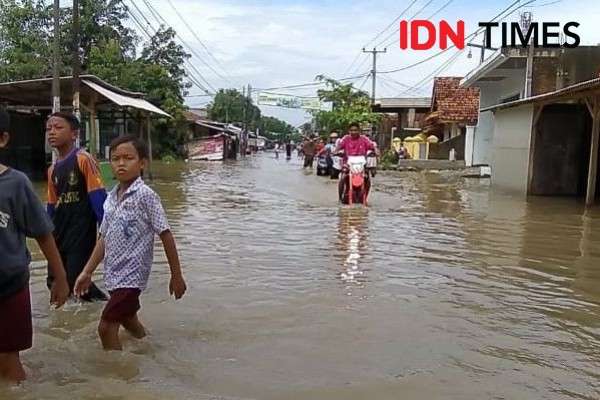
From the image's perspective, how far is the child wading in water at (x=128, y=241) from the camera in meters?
4.00

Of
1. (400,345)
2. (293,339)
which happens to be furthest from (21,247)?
(400,345)

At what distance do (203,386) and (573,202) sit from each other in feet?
43.8

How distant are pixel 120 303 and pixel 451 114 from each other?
1267 inches

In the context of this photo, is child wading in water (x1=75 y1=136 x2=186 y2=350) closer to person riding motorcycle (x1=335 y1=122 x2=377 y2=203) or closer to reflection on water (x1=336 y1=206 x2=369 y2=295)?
reflection on water (x1=336 y1=206 x2=369 y2=295)

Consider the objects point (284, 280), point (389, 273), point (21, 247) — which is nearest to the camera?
point (21, 247)

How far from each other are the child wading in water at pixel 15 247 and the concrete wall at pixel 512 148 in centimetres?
1540

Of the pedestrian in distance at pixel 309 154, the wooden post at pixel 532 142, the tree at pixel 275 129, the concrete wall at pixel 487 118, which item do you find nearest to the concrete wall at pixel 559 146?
the wooden post at pixel 532 142

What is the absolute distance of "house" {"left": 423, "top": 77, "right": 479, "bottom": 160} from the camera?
34375 millimetres

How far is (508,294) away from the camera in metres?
6.12

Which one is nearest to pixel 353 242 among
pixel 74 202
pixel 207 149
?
pixel 74 202

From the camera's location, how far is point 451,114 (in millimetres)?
34656

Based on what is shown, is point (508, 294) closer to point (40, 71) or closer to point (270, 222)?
point (270, 222)

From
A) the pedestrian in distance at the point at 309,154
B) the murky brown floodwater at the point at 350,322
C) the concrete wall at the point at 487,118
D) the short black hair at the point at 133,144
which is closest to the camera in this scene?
the murky brown floodwater at the point at 350,322

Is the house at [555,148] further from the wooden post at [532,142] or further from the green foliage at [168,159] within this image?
the green foliage at [168,159]
